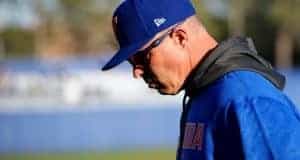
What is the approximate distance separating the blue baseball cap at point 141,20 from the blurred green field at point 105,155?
1555cm

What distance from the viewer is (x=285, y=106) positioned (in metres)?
2.65

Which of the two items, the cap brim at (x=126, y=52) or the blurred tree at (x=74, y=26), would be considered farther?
the blurred tree at (x=74, y=26)

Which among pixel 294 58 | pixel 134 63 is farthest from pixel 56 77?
pixel 294 58

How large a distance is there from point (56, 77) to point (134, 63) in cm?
2071

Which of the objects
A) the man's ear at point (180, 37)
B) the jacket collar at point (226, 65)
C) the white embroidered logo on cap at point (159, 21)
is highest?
the white embroidered logo on cap at point (159, 21)

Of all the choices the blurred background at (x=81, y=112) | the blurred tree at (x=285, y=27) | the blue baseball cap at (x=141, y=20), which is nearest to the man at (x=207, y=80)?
the blue baseball cap at (x=141, y=20)

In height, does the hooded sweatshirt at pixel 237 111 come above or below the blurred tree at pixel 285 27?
below

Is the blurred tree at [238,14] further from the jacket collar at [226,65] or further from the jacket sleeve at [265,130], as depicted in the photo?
the jacket sleeve at [265,130]

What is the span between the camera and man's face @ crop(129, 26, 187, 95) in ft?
9.16

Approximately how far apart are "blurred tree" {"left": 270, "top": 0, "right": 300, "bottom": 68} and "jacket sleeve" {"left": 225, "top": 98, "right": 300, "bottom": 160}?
4062 centimetres

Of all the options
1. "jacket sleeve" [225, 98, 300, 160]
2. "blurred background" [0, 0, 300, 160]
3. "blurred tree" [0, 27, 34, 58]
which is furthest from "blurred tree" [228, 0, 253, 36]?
"jacket sleeve" [225, 98, 300, 160]

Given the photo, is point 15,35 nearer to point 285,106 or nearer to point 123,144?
point 123,144

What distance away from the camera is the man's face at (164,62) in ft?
9.16

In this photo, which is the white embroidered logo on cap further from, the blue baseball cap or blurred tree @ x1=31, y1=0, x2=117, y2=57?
blurred tree @ x1=31, y1=0, x2=117, y2=57
